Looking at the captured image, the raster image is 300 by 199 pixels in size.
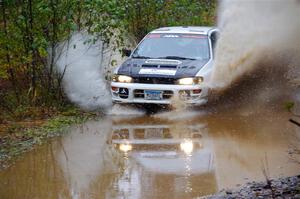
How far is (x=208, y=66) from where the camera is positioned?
12.3 meters

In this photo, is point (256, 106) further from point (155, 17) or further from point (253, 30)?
point (155, 17)

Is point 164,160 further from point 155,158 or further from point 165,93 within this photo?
point 165,93

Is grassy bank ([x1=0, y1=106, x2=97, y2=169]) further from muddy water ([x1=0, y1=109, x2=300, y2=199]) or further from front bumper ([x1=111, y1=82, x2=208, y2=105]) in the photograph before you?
front bumper ([x1=111, y1=82, x2=208, y2=105])

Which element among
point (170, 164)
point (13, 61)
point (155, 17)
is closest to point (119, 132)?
point (170, 164)

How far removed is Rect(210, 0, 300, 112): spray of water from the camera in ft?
41.4

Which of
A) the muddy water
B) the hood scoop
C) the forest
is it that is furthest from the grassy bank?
the hood scoop

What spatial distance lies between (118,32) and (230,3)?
9.42ft

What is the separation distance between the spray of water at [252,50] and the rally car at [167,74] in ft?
1.39

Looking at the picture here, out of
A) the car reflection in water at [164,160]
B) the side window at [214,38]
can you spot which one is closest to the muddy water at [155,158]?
the car reflection in water at [164,160]

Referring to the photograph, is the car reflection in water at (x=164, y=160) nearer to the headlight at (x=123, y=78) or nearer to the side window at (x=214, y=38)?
the headlight at (x=123, y=78)

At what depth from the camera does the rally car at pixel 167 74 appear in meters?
11.8

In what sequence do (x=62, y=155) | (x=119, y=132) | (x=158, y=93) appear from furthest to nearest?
(x=158, y=93) < (x=119, y=132) < (x=62, y=155)

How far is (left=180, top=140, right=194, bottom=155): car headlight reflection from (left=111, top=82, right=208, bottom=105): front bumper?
221 centimetres

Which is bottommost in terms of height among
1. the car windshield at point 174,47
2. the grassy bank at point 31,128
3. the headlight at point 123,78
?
the grassy bank at point 31,128
